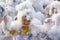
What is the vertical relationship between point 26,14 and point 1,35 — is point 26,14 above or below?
above

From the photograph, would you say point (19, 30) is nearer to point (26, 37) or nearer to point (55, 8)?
point (26, 37)

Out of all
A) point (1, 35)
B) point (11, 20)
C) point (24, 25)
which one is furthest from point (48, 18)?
point (1, 35)

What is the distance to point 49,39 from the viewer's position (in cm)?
120

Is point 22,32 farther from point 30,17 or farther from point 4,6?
point 4,6

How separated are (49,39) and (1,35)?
15.3 inches

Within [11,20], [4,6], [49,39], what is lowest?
[49,39]

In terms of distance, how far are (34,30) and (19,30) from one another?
121mm

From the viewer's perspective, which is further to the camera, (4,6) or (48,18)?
(4,6)

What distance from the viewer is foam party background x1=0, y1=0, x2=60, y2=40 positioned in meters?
1.19

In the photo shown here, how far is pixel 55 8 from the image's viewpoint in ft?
3.88

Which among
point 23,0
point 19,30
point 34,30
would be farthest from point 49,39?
point 23,0

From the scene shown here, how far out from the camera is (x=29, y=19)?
4.12 feet

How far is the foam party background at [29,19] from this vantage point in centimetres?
119

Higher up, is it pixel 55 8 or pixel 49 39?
pixel 55 8
